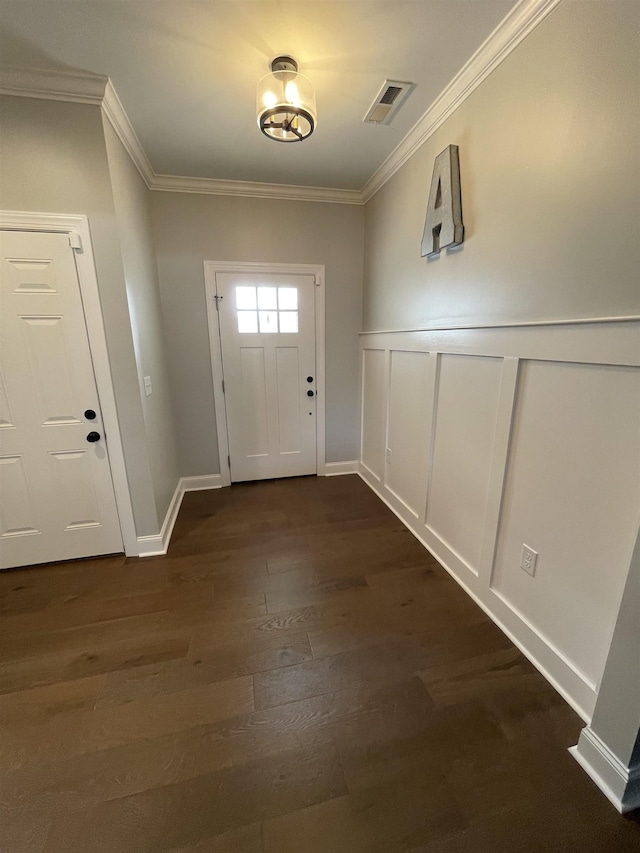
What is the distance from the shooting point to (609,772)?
1088 mm

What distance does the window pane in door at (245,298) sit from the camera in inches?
119

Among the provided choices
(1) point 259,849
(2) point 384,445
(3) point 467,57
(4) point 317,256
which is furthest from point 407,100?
(1) point 259,849

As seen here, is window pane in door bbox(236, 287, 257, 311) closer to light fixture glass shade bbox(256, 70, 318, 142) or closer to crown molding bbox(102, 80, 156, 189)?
crown molding bbox(102, 80, 156, 189)

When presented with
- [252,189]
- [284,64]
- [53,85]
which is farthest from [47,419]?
[252,189]

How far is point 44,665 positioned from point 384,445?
256 cm

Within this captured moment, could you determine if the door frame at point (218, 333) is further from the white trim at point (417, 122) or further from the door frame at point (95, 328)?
the door frame at point (95, 328)

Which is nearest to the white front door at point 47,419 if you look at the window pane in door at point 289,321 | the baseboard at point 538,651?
the window pane in door at point 289,321

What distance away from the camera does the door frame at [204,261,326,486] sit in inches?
116

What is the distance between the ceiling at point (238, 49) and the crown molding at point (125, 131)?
0.04 meters

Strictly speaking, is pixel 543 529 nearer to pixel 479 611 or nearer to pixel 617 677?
pixel 617 677

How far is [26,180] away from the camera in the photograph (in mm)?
1715

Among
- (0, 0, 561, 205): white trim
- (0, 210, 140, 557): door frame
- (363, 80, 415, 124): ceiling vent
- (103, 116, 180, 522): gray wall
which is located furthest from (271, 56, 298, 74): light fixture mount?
(0, 210, 140, 557): door frame

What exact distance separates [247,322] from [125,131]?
144cm

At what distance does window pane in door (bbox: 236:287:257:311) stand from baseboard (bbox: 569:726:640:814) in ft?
10.8
